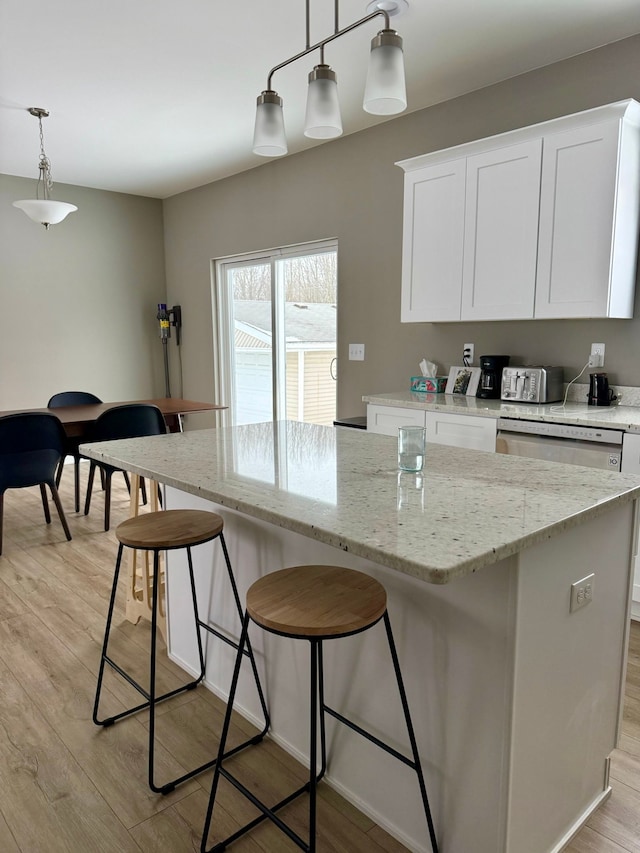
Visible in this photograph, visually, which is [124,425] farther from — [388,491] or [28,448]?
[388,491]

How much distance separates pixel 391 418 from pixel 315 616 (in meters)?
2.34

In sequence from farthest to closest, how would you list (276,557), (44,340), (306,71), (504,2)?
1. (44,340)
2. (306,71)
3. (504,2)
4. (276,557)

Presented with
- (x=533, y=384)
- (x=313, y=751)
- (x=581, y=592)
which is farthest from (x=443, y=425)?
(x=313, y=751)

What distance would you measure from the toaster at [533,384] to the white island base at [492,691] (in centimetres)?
165

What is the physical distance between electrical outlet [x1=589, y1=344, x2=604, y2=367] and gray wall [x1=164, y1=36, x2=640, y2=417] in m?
0.03

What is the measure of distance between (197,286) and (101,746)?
486 cm

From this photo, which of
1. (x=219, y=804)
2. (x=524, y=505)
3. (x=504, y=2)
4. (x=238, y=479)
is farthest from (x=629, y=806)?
(x=504, y=2)

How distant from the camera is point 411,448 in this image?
167cm

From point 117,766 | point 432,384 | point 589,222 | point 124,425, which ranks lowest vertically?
point 117,766

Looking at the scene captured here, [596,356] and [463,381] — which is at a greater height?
[596,356]

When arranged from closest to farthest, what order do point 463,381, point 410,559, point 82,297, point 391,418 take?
point 410,559 → point 391,418 → point 463,381 → point 82,297

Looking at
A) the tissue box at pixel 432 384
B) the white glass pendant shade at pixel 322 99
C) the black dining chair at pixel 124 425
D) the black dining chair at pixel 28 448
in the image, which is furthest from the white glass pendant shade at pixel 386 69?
the black dining chair at pixel 28 448

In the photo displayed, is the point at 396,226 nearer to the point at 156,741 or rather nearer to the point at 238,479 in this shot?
the point at 238,479

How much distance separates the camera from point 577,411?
2848 mm
